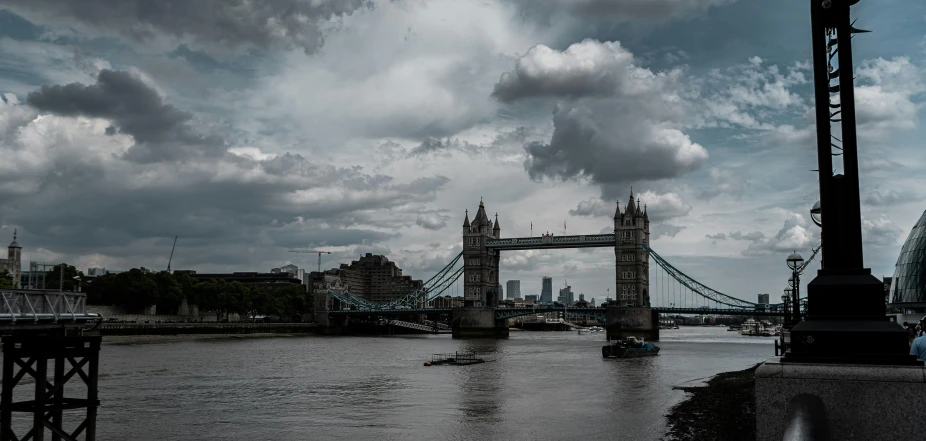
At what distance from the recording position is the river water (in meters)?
27.5

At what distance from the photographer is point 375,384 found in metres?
45.1

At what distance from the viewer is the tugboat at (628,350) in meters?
70.6

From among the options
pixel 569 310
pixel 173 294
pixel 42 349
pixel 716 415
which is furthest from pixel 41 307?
pixel 569 310

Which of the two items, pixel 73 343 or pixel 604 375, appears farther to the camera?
pixel 604 375

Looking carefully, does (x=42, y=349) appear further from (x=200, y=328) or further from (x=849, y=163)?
(x=200, y=328)

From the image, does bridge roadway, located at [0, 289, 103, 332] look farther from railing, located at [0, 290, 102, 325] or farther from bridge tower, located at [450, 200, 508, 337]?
bridge tower, located at [450, 200, 508, 337]

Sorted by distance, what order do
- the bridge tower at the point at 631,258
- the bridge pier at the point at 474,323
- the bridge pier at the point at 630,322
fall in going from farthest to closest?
1. the bridge tower at the point at 631,258
2. the bridge pier at the point at 474,323
3. the bridge pier at the point at 630,322

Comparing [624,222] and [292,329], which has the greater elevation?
[624,222]

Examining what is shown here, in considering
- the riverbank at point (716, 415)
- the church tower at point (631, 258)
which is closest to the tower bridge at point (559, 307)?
the church tower at point (631, 258)

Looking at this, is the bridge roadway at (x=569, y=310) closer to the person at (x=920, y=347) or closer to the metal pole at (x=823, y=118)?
the person at (x=920, y=347)

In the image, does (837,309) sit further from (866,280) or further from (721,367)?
(721,367)

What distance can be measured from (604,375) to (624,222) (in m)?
90.1

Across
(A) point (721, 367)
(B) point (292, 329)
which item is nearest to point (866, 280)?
(A) point (721, 367)

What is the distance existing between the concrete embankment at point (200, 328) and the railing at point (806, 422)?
87018mm
